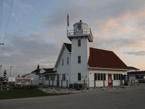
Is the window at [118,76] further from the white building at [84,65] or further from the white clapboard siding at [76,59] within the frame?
the white clapboard siding at [76,59]

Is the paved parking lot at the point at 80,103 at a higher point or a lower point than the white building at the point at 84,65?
lower

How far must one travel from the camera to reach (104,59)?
29.7 m

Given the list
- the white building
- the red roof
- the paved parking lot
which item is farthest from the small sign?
the paved parking lot

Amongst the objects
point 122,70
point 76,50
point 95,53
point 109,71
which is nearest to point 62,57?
point 76,50

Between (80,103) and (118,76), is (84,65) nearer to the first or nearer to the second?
(118,76)

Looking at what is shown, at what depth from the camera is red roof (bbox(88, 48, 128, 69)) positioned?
2723cm

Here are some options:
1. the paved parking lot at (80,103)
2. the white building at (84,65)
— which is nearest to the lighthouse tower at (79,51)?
the white building at (84,65)

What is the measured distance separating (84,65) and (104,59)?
5.70 meters

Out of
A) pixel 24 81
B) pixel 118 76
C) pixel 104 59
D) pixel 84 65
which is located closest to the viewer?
pixel 84 65

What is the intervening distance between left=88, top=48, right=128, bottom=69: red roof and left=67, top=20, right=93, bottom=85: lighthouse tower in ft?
4.91

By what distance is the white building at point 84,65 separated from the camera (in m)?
26.0

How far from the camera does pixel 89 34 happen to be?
26078 millimetres

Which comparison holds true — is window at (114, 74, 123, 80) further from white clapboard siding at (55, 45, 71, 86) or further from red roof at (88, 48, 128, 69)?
white clapboard siding at (55, 45, 71, 86)

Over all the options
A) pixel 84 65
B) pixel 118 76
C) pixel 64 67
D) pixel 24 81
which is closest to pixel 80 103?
pixel 84 65
